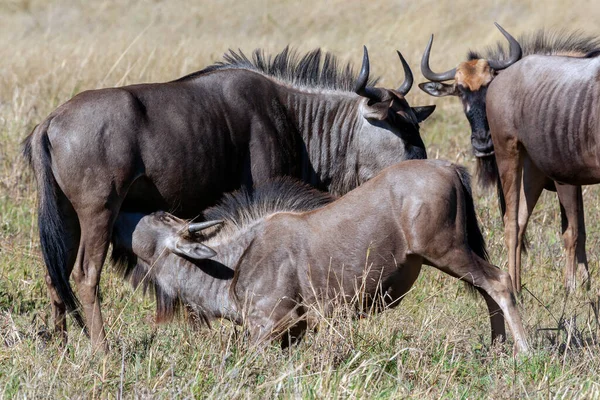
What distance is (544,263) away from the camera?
24.2ft

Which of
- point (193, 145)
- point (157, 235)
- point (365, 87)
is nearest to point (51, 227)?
point (157, 235)

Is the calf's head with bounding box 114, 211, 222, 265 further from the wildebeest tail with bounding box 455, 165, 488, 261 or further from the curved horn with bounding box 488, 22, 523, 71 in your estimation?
the curved horn with bounding box 488, 22, 523, 71

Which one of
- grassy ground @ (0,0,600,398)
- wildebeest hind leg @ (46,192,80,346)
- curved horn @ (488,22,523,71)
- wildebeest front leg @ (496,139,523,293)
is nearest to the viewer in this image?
grassy ground @ (0,0,600,398)

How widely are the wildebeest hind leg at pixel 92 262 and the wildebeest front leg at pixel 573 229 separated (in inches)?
141

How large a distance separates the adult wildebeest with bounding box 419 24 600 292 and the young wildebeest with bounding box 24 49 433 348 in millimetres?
875

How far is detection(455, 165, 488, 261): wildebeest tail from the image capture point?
5195 mm

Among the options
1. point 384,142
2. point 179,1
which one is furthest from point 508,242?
point 179,1

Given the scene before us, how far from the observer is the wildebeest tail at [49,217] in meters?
5.38

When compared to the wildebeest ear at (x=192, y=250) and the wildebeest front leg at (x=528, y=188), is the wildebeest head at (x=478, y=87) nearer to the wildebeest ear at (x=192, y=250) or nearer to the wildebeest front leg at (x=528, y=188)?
the wildebeest front leg at (x=528, y=188)

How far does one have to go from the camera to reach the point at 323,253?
524 centimetres

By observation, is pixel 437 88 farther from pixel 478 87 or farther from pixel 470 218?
pixel 470 218

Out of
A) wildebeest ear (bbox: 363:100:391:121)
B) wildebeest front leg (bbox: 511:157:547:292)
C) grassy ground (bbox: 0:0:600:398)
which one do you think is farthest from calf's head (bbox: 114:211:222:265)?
wildebeest front leg (bbox: 511:157:547:292)

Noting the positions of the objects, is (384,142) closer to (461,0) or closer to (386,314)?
(386,314)

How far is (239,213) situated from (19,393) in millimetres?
1838
